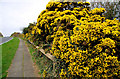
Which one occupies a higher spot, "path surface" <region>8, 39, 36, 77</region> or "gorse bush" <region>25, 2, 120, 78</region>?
"gorse bush" <region>25, 2, 120, 78</region>

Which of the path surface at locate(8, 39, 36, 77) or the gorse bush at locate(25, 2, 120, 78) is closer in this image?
the gorse bush at locate(25, 2, 120, 78)

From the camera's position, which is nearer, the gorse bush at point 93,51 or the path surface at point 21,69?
the gorse bush at point 93,51

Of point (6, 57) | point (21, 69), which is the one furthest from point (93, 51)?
point (6, 57)

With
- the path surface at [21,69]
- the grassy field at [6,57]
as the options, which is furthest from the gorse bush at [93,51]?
the grassy field at [6,57]

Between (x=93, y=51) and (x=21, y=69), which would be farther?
(x=21, y=69)

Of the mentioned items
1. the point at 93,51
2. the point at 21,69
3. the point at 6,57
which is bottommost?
the point at 6,57

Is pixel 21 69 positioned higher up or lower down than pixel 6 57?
higher up

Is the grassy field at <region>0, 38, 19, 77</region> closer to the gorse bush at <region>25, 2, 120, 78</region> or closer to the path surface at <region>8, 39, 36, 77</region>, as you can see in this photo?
the path surface at <region>8, 39, 36, 77</region>

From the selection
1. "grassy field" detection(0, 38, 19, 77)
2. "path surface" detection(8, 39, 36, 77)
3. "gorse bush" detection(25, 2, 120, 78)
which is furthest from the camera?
"grassy field" detection(0, 38, 19, 77)

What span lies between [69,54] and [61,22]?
55.0 inches

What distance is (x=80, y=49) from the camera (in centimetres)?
304

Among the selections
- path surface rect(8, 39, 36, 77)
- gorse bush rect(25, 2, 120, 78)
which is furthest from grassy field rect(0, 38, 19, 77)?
gorse bush rect(25, 2, 120, 78)

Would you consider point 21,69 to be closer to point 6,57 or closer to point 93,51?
point 6,57

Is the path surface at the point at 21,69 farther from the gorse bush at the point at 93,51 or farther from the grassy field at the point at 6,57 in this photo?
the gorse bush at the point at 93,51
